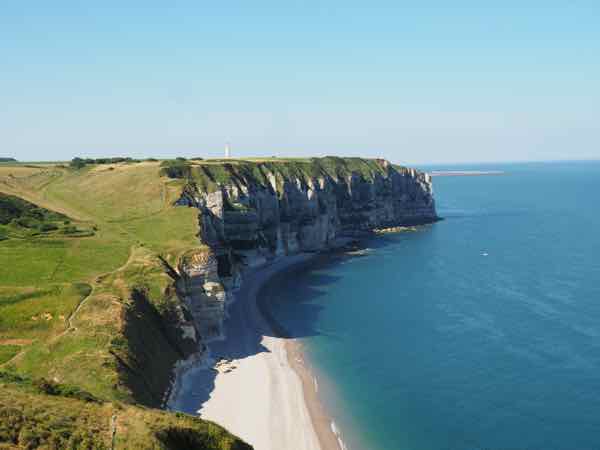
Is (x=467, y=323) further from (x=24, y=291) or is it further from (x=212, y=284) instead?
(x=24, y=291)

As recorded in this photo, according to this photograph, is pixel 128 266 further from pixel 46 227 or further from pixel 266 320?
pixel 266 320

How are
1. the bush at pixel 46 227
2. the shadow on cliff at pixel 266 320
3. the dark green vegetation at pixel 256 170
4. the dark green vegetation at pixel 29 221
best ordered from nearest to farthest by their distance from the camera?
the shadow on cliff at pixel 266 320 → the dark green vegetation at pixel 29 221 → the bush at pixel 46 227 → the dark green vegetation at pixel 256 170

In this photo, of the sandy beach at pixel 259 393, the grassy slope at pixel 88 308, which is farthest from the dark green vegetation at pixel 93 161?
the sandy beach at pixel 259 393

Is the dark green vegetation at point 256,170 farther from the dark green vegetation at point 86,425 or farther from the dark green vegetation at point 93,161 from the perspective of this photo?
the dark green vegetation at point 86,425

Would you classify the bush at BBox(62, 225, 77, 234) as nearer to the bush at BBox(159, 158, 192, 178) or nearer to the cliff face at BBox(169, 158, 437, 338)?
the cliff face at BBox(169, 158, 437, 338)

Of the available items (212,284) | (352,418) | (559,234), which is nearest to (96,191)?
(212,284)

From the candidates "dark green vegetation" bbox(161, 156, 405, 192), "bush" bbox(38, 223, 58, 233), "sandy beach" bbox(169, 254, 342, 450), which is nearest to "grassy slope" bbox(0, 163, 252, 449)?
"bush" bbox(38, 223, 58, 233)

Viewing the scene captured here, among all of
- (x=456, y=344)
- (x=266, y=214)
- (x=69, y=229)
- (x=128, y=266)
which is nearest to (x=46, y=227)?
(x=69, y=229)
